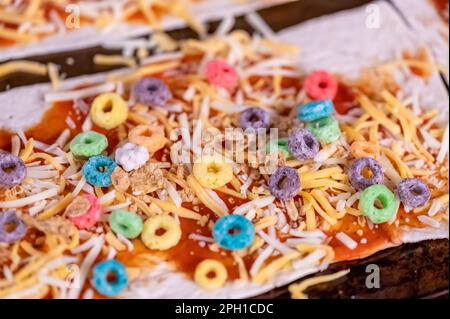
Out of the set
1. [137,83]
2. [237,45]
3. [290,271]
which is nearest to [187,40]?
[237,45]

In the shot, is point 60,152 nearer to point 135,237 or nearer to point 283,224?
point 135,237

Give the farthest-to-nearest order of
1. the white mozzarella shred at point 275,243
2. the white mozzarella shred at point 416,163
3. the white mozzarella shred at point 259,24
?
the white mozzarella shred at point 259,24 < the white mozzarella shred at point 416,163 < the white mozzarella shred at point 275,243

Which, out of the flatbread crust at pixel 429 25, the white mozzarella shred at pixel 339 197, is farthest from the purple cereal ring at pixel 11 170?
the flatbread crust at pixel 429 25

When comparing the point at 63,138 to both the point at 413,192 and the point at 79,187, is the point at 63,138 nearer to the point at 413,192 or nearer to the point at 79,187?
the point at 79,187

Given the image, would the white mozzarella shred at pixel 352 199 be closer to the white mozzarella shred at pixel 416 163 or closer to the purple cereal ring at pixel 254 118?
the white mozzarella shred at pixel 416 163

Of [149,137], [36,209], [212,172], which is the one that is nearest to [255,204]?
[212,172]

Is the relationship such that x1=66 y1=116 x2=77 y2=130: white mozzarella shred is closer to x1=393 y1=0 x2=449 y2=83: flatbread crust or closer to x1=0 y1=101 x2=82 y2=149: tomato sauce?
x1=0 y1=101 x2=82 y2=149: tomato sauce

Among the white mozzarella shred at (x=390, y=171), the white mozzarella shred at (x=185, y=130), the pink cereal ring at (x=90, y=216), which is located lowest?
the pink cereal ring at (x=90, y=216)
